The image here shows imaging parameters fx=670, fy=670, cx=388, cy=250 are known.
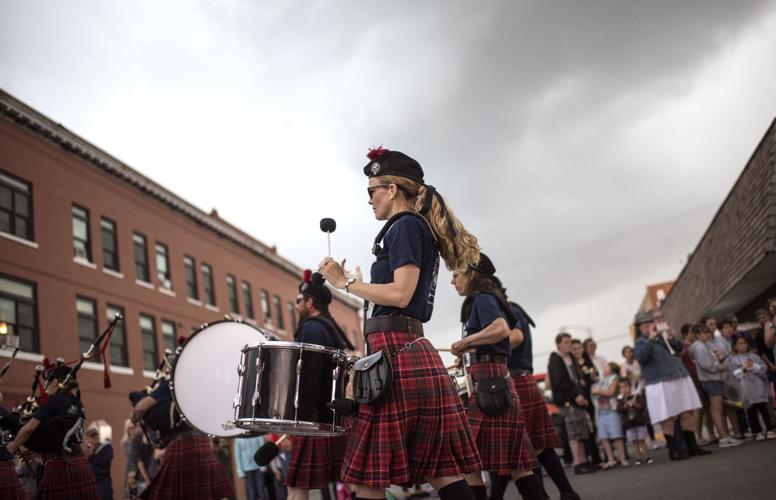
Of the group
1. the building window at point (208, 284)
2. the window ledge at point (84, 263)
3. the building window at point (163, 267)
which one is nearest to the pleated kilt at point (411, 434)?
the window ledge at point (84, 263)

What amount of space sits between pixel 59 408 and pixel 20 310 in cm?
1380

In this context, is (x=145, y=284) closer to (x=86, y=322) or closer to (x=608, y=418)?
(x=86, y=322)

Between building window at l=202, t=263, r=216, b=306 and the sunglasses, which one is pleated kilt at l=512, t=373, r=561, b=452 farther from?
building window at l=202, t=263, r=216, b=306

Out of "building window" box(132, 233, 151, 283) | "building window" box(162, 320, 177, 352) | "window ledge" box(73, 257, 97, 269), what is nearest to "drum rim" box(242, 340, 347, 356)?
"window ledge" box(73, 257, 97, 269)

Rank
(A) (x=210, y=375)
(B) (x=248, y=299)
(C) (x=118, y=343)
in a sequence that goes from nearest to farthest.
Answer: (A) (x=210, y=375) < (C) (x=118, y=343) < (B) (x=248, y=299)

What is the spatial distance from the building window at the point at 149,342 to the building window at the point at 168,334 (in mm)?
605

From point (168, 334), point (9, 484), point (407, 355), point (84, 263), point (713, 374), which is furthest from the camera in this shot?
point (168, 334)

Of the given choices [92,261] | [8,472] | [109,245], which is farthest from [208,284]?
[8,472]

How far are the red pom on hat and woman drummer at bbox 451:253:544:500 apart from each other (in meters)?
1.88

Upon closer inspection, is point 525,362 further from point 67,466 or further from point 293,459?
point 67,466

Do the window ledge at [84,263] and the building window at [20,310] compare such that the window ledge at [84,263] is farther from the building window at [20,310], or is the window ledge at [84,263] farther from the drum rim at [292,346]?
Answer: the drum rim at [292,346]

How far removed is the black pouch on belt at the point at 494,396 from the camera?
489cm

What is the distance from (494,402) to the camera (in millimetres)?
4898

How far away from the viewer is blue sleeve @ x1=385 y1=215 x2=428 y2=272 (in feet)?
10.5
